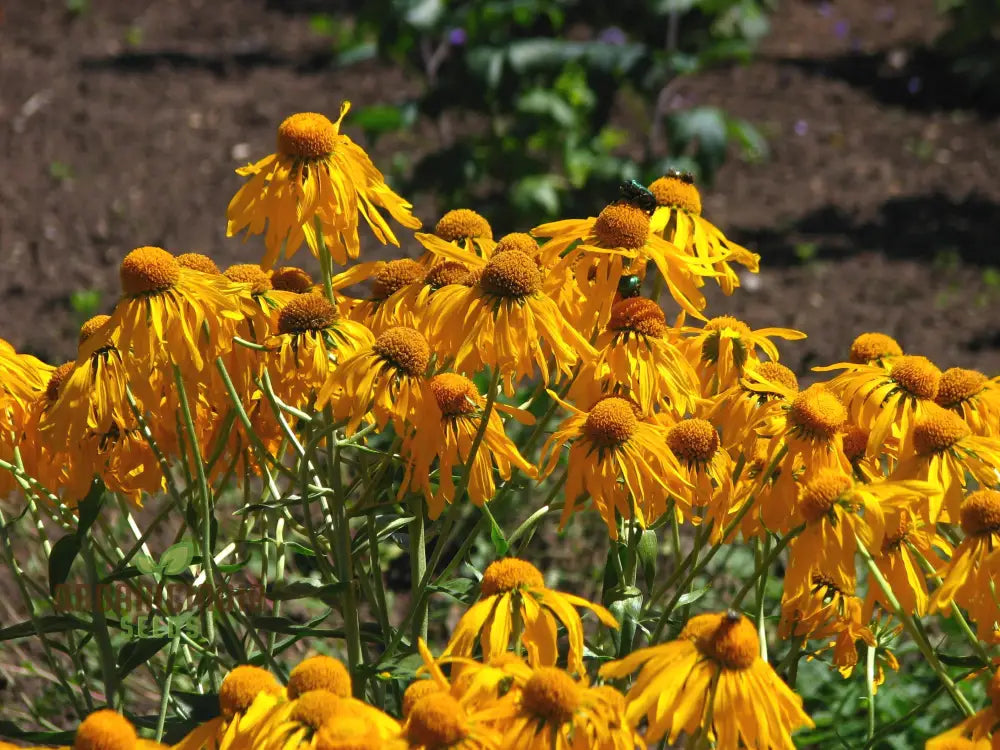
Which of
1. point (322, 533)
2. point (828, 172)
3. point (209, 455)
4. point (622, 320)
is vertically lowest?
point (828, 172)

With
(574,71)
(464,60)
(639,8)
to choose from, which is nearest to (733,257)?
(464,60)

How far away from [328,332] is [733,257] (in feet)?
2.18

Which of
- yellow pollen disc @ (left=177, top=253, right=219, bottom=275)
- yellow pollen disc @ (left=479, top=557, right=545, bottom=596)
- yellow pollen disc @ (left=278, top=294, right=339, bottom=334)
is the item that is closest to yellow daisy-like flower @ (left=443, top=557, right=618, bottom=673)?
yellow pollen disc @ (left=479, top=557, right=545, bottom=596)

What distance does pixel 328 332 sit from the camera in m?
1.88

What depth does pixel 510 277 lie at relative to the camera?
1731 mm

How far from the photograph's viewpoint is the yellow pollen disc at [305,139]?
6.26ft

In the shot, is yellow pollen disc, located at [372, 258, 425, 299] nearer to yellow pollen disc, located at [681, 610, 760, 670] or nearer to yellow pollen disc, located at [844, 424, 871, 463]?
yellow pollen disc, located at [844, 424, 871, 463]

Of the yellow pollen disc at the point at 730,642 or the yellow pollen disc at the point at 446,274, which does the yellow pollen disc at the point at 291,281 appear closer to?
the yellow pollen disc at the point at 446,274

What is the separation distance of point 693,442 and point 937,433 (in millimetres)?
338

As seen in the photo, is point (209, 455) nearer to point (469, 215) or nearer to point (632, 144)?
point (469, 215)

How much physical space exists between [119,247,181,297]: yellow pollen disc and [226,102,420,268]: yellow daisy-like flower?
156mm

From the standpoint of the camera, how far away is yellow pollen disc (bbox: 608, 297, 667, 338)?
195 centimetres

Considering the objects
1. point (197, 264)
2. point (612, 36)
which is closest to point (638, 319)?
point (197, 264)

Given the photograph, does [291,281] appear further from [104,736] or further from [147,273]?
[104,736]
